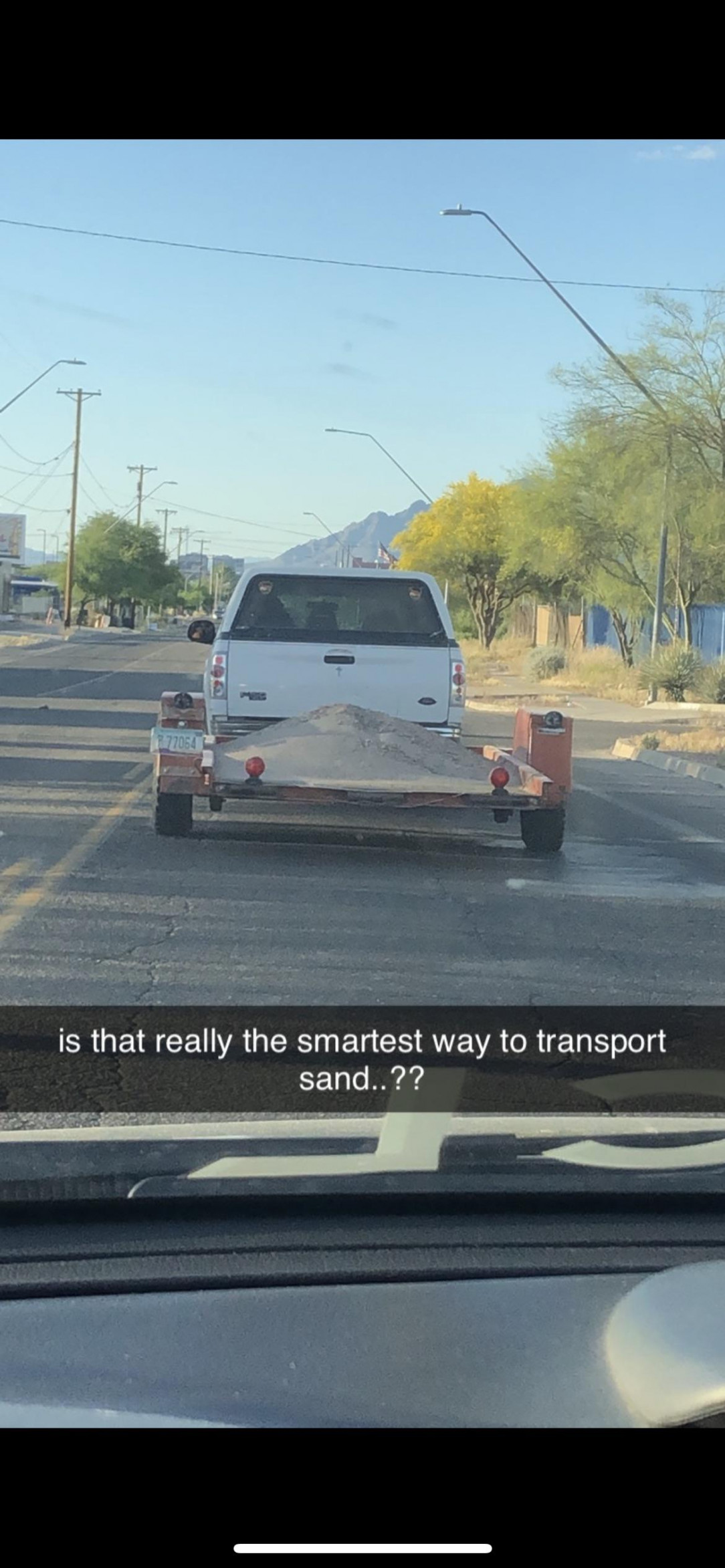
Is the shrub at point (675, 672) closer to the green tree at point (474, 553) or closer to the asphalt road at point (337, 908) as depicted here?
the green tree at point (474, 553)

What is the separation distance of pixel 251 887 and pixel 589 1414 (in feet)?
25.0

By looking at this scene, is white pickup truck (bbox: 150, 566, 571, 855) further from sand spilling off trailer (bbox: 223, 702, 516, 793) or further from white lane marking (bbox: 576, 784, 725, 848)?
white lane marking (bbox: 576, 784, 725, 848)

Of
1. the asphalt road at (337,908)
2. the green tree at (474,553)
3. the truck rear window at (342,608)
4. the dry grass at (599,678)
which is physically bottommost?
the asphalt road at (337,908)

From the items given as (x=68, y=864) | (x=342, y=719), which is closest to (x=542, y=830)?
(x=342, y=719)

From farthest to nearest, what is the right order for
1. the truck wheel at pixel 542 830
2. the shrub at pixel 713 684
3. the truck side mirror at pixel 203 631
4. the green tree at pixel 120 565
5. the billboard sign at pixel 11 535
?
the billboard sign at pixel 11 535, the green tree at pixel 120 565, the shrub at pixel 713 684, the truck side mirror at pixel 203 631, the truck wheel at pixel 542 830

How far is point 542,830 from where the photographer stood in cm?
1176

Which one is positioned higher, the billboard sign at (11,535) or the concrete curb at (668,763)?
the billboard sign at (11,535)

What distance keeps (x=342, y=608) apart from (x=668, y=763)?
31.4 ft

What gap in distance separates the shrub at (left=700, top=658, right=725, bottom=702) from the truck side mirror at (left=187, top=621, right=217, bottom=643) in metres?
21.0

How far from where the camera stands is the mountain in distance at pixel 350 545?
33.8 m

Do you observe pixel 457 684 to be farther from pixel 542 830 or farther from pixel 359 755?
pixel 359 755

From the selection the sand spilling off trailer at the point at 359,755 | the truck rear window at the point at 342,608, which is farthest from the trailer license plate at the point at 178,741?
the truck rear window at the point at 342,608

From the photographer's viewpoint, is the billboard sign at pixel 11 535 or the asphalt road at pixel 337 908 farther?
the billboard sign at pixel 11 535

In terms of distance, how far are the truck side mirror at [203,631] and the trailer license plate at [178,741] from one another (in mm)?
2368
